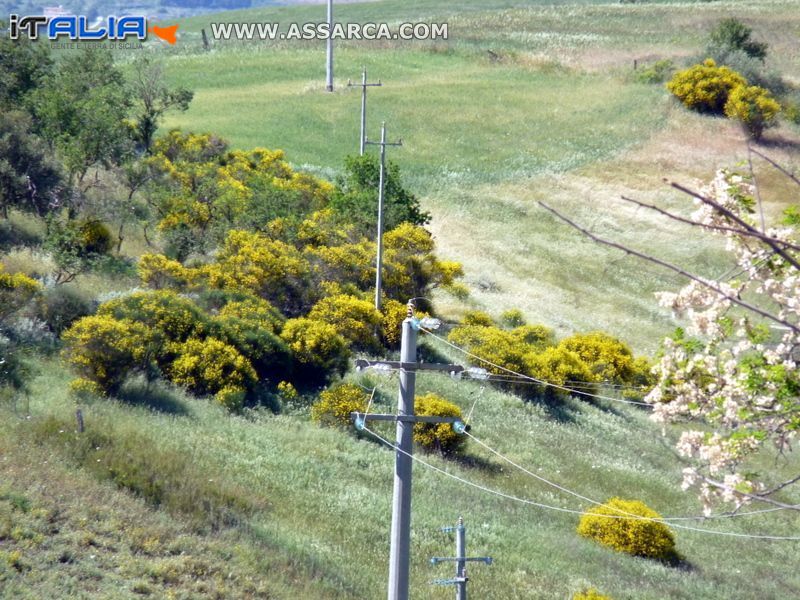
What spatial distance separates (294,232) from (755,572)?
21.8 metres

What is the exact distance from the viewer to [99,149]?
38.7 m

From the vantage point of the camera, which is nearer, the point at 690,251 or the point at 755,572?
the point at 755,572

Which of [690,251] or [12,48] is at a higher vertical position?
[12,48]

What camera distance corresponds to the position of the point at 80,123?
1567 inches

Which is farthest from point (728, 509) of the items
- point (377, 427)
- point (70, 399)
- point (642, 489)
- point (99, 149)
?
point (99, 149)

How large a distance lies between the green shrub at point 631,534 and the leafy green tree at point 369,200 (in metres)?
20.7

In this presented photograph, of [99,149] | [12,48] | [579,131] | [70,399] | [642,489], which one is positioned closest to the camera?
[70,399]

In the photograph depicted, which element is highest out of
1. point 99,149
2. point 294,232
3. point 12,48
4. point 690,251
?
point 12,48

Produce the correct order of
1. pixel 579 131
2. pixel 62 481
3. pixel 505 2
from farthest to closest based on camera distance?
pixel 505 2 → pixel 579 131 → pixel 62 481

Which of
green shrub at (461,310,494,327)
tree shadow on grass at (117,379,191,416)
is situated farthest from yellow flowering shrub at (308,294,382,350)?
tree shadow on grass at (117,379,191,416)

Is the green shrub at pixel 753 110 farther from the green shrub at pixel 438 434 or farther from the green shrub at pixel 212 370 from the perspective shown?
the green shrub at pixel 212 370

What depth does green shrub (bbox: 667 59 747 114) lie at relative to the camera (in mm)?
72938

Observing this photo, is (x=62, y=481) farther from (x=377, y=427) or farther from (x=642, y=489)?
(x=642, y=489)

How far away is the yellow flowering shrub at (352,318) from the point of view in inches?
1283
